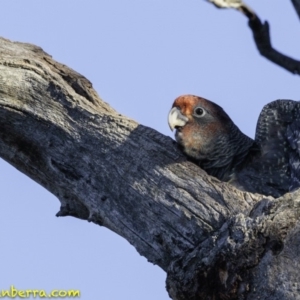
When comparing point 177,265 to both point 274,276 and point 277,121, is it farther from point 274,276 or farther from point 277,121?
point 277,121

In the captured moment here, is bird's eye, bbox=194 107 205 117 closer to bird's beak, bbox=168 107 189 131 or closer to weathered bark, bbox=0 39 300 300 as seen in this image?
bird's beak, bbox=168 107 189 131

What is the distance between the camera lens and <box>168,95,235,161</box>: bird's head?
7.62m

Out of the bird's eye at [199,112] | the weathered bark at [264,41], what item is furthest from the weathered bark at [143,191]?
the weathered bark at [264,41]

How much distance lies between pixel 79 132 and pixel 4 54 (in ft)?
3.42

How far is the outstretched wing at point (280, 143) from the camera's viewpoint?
7.37 meters

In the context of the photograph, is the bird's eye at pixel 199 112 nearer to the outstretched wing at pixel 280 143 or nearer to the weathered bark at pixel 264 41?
the outstretched wing at pixel 280 143

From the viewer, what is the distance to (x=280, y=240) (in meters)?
5.46

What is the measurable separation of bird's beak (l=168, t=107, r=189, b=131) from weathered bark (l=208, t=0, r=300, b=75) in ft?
11.5

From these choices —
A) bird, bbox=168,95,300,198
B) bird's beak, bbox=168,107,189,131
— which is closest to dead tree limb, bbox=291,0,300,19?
bird, bbox=168,95,300,198

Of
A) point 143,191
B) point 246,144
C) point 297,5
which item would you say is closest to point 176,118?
point 246,144

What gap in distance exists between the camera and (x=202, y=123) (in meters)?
7.88

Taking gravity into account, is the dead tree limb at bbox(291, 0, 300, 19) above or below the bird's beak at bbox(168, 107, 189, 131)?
below

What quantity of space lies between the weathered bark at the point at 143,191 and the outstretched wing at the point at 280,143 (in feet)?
4.05

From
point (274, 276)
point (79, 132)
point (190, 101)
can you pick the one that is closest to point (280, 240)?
point (274, 276)
